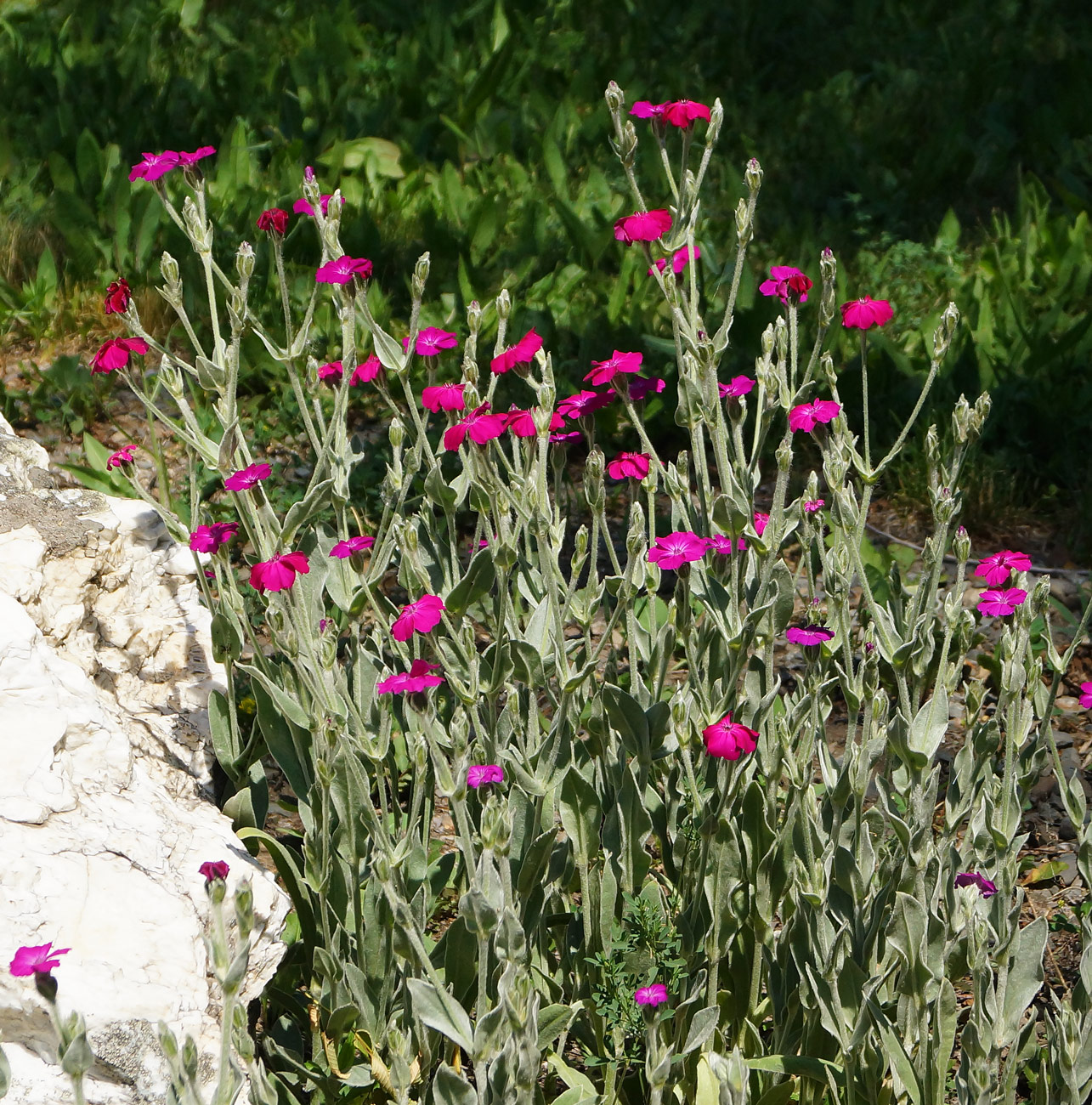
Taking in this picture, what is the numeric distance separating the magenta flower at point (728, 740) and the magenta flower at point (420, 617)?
0.45 metres

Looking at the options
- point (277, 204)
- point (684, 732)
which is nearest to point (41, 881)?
point (684, 732)

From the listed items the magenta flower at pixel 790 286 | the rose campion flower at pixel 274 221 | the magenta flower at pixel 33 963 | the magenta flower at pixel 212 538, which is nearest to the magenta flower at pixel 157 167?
the rose campion flower at pixel 274 221

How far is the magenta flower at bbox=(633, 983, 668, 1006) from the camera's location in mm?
1916

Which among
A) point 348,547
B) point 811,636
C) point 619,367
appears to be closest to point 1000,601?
point 811,636

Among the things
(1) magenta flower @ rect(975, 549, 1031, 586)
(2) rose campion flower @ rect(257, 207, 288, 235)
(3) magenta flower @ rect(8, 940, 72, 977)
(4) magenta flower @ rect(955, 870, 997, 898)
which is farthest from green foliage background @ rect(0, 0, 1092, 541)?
(3) magenta flower @ rect(8, 940, 72, 977)

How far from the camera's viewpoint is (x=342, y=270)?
2084mm

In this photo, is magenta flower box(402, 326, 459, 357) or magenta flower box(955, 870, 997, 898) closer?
magenta flower box(955, 870, 997, 898)

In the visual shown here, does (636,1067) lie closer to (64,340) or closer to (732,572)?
(732,572)

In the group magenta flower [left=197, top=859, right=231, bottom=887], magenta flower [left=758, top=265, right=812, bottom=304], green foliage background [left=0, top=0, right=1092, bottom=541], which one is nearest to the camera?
magenta flower [left=197, top=859, right=231, bottom=887]

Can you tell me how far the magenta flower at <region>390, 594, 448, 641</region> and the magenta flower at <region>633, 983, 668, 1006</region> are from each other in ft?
2.07

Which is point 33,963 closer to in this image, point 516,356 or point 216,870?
point 216,870

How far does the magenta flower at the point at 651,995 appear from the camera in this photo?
1916 mm

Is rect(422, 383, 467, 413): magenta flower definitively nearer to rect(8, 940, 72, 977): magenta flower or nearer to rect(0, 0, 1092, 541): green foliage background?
rect(8, 940, 72, 977): magenta flower

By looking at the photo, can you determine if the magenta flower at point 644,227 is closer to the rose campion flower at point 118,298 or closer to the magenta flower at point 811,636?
the magenta flower at point 811,636
